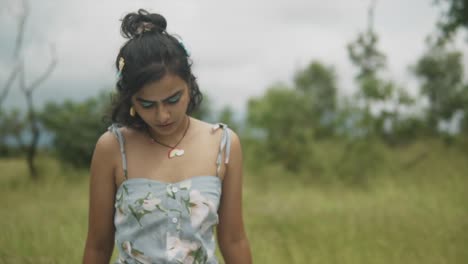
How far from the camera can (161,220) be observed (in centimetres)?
190

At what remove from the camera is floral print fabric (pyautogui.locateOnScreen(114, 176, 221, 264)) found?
1896 millimetres

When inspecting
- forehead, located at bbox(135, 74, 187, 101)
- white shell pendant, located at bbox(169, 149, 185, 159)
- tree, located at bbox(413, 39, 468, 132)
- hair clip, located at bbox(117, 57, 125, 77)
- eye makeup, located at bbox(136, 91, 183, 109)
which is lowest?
white shell pendant, located at bbox(169, 149, 185, 159)

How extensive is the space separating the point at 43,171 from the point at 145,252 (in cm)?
1648

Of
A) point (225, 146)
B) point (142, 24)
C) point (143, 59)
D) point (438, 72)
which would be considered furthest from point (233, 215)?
point (438, 72)

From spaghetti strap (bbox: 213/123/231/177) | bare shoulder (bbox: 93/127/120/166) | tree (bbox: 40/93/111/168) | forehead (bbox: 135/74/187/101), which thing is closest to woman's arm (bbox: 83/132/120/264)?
bare shoulder (bbox: 93/127/120/166)

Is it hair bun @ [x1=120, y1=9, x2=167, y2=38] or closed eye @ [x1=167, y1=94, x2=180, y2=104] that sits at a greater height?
hair bun @ [x1=120, y1=9, x2=167, y2=38]

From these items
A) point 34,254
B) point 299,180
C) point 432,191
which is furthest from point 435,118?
point 34,254

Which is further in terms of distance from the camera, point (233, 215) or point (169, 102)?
point (233, 215)

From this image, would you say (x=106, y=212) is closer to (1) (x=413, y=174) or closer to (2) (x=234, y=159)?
(2) (x=234, y=159)

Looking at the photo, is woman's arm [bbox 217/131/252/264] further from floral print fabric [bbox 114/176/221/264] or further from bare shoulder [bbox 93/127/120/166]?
bare shoulder [bbox 93/127/120/166]

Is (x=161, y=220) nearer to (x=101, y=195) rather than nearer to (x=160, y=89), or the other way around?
(x=101, y=195)

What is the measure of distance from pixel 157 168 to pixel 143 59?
442mm

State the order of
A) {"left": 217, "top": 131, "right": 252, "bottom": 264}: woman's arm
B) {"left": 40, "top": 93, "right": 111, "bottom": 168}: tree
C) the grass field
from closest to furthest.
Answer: {"left": 217, "top": 131, "right": 252, "bottom": 264}: woman's arm → the grass field → {"left": 40, "top": 93, "right": 111, "bottom": 168}: tree

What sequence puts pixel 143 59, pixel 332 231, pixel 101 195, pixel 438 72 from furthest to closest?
1. pixel 438 72
2. pixel 332 231
3. pixel 101 195
4. pixel 143 59
